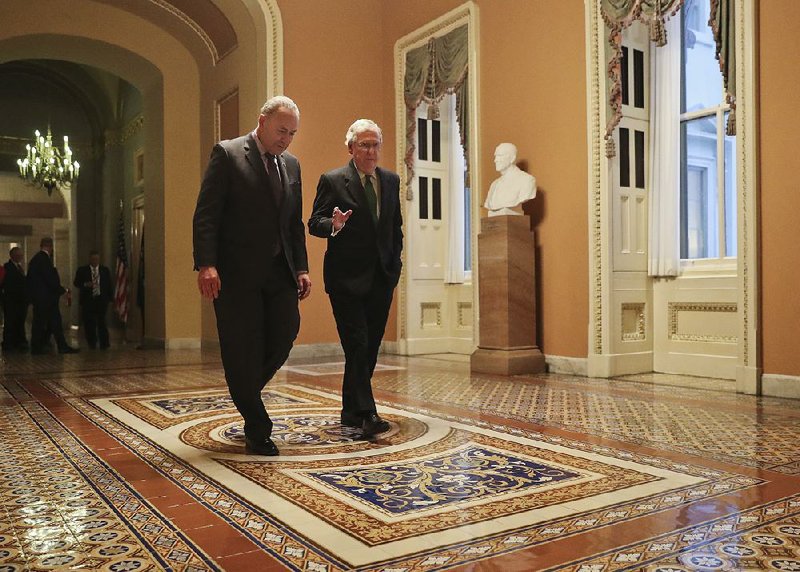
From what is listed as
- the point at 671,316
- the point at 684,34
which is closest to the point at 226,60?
the point at 684,34

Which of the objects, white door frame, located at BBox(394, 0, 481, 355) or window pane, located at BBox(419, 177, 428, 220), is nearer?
white door frame, located at BBox(394, 0, 481, 355)

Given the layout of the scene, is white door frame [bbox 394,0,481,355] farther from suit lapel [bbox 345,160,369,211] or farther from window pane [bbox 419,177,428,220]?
suit lapel [bbox 345,160,369,211]

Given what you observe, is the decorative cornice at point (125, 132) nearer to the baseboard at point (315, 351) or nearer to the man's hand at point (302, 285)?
the baseboard at point (315, 351)

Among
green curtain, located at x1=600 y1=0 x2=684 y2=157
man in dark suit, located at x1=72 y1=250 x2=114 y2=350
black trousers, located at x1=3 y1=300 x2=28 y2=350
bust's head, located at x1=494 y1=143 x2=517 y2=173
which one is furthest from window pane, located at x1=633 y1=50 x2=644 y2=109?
black trousers, located at x1=3 y1=300 x2=28 y2=350

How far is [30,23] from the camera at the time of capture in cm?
961

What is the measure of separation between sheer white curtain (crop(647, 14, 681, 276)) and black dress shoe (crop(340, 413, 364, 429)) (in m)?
3.72

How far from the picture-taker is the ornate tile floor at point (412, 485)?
6.55 feet

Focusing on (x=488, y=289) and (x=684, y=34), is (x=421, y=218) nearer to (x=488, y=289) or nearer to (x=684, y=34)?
(x=488, y=289)

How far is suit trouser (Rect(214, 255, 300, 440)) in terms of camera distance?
3156 mm

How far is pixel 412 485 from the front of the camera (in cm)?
268

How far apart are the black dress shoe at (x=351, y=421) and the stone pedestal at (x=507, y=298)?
2719mm

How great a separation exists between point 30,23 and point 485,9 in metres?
6.13

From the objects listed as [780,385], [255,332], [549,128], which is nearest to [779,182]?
[780,385]

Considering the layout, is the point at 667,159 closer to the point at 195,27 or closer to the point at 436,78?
the point at 436,78
